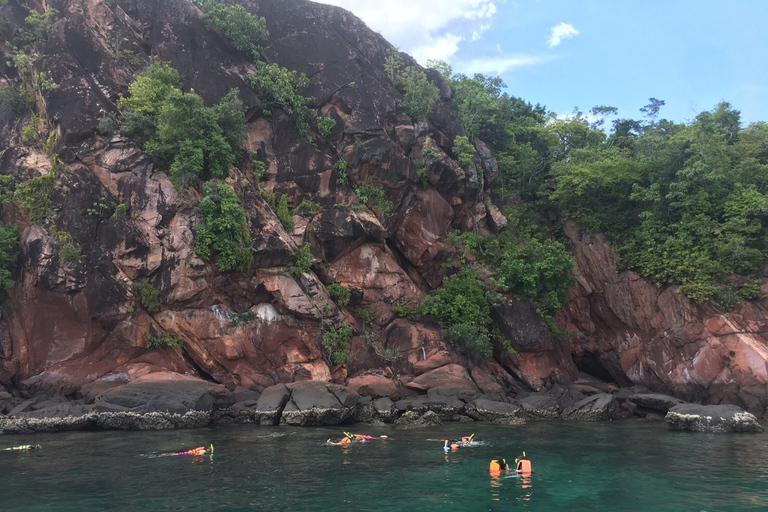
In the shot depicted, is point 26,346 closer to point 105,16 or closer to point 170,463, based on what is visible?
point 170,463

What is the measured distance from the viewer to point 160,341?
83.3ft

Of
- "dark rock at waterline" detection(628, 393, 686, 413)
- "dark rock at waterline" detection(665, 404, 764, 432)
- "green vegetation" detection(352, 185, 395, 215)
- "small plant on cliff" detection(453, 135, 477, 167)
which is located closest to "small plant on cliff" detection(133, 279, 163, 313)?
"green vegetation" detection(352, 185, 395, 215)

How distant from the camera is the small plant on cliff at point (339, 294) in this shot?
1184 inches

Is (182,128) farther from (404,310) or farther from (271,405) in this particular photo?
(404,310)

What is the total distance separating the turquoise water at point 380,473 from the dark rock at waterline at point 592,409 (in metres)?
4.65

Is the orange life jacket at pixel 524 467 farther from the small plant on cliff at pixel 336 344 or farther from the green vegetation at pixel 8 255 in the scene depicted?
the green vegetation at pixel 8 255

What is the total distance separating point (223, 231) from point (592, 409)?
19980 millimetres

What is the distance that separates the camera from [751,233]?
99.3 ft

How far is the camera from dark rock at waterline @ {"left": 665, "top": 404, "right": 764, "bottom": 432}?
21.6 meters

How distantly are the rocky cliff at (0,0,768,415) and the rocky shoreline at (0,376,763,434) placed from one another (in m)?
1.45

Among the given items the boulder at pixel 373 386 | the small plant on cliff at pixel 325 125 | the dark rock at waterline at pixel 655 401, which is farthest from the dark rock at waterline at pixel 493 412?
the small plant on cliff at pixel 325 125

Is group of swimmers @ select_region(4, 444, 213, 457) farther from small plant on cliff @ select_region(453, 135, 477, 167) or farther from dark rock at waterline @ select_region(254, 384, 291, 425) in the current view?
small plant on cliff @ select_region(453, 135, 477, 167)

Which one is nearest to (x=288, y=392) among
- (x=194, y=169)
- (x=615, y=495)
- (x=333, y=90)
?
(x=194, y=169)

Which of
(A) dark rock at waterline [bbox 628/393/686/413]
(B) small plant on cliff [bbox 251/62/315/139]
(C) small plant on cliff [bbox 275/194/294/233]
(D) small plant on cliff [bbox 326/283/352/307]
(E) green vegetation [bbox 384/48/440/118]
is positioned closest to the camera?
(A) dark rock at waterline [bbox 628/393/686/413]
